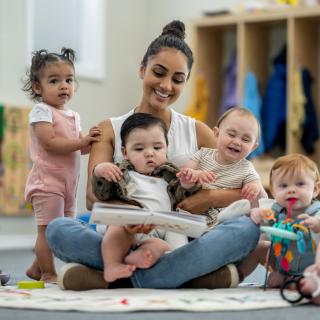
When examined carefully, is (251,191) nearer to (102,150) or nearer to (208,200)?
(208,200)

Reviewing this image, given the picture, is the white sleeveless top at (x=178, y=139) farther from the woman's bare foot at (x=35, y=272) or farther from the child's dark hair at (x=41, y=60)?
the woman's bare foot at (x=35, y=272)

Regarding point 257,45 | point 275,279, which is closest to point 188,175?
point 275,279

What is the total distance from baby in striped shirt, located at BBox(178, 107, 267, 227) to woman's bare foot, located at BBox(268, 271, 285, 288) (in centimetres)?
22

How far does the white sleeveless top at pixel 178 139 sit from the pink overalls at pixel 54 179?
0.19 meters

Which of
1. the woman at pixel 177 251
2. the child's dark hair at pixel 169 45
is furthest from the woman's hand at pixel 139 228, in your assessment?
the child's dark hair at pixel 169 45

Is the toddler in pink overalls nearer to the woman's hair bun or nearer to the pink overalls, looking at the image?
the pink overalls

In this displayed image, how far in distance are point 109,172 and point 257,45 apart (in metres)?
3.33

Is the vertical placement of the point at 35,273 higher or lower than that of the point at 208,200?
lower

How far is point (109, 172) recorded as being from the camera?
208 cm

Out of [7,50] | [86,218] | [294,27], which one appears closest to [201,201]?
[86,218]

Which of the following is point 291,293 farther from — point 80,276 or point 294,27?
point 294,27

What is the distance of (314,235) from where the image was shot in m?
2.00

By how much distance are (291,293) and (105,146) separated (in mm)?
779

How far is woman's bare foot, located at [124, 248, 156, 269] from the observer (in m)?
1.99
